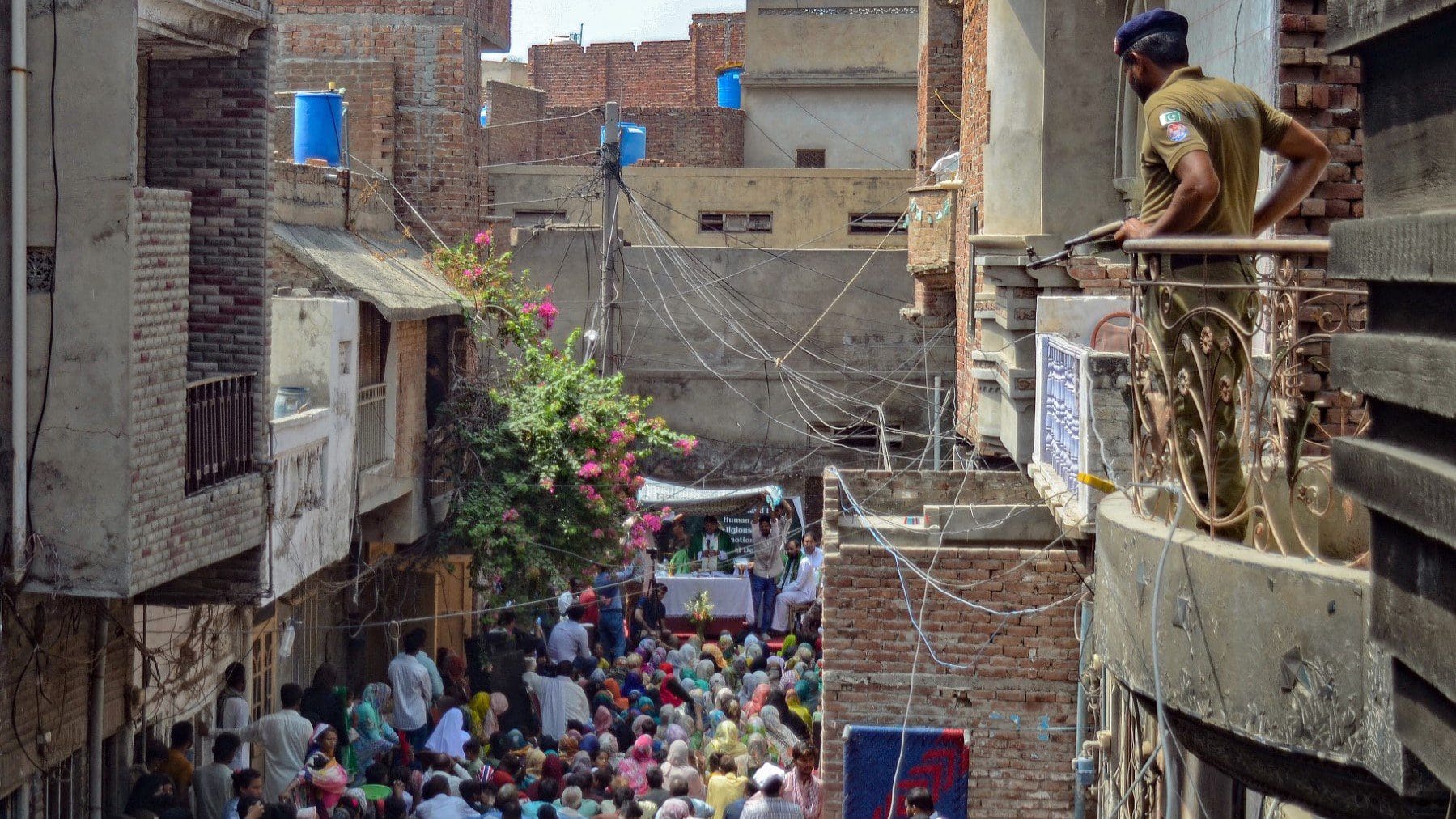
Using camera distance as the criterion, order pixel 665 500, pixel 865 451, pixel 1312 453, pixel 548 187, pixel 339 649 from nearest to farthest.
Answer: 1. pixel 1312 453
2. pixel 339 649
3. pixel 665 500
4. pixel 865 451
5. pixel 548 187

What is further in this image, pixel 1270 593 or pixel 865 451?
pixel 865 451

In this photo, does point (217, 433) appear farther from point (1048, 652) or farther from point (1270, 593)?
point (1270, 593)

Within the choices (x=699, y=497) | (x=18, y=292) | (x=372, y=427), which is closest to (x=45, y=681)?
(x=18, y=292)

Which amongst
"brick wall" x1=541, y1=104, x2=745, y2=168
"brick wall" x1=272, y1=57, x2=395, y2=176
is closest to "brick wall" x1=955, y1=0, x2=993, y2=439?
"brick wall" x1=272, y1=57, x2=395, y2=176

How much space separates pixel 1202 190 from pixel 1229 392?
1.98 feet

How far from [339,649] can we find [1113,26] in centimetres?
1092

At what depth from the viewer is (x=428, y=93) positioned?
2086 cm

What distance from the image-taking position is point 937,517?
35.0 ft

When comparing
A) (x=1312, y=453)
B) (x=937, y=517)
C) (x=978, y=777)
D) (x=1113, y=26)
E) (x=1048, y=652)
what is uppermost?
(x=1113, y=26)

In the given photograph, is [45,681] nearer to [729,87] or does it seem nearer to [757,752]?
[757,752]

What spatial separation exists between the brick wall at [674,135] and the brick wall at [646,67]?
6049mm

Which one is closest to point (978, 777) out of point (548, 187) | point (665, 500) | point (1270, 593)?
point (1270, 593)

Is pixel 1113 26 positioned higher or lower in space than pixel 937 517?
higher

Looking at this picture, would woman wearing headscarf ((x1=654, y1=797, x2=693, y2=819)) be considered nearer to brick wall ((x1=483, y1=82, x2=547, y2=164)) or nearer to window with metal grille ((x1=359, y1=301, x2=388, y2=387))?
window with metal grille ((x1=359, y1=301, x2=388, y2=387))
